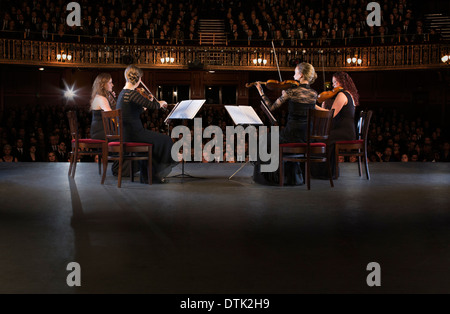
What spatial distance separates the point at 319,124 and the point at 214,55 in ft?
34.6

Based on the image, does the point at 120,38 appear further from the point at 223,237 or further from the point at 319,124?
the point at 223,237

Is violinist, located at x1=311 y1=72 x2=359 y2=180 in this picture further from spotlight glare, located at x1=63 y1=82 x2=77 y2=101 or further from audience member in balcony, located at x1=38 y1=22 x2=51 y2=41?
spotlight glare, located at x1=63 y1=82 x2=77 y2=101

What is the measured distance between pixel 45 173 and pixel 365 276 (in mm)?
4586

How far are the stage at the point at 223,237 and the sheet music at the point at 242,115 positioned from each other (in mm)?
600

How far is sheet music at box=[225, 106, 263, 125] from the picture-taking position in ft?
16.3

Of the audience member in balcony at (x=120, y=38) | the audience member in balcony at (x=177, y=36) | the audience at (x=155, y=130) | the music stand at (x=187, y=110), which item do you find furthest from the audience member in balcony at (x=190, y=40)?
the music stand at (x=187, y=110)

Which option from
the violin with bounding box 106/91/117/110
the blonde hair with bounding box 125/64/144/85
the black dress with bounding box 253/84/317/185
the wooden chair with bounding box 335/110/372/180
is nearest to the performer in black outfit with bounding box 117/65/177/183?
the blonde hair with bounding box 125/64/144/85

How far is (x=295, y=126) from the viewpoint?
513 cm

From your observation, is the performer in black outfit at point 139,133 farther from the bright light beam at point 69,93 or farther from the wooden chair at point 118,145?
the bright light beam at point 69,93

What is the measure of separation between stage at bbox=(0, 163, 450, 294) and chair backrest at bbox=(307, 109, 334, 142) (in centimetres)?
48

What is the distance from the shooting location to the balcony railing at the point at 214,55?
45.8 ft

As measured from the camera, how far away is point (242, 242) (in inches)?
107
